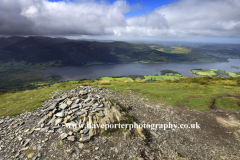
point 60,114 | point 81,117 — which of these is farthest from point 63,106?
point 81,117

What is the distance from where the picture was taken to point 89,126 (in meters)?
9.82

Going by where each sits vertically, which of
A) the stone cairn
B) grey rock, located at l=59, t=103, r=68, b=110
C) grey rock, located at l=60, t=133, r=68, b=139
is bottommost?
grey rock, located at l=60, t=133, r=68, b=139

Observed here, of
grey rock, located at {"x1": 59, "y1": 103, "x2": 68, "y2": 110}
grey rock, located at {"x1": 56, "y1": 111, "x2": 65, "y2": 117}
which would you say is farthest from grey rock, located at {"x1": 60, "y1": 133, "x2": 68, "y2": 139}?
grey rock, located at {"x1": 59, "y1": 103, "x2": 68, "y2": 110}

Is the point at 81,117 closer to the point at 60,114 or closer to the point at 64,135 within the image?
the point at 64,135

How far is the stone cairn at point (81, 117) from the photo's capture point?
9.55m

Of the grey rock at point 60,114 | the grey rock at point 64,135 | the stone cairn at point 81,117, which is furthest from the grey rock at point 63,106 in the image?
the grey rock at point 64,135

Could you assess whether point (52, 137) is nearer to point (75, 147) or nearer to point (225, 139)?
point (75, 147)

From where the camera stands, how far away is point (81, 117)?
10.5 m

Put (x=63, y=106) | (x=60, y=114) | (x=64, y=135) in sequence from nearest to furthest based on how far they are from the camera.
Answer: (x=64, y=135) → (x=60, y=114) → (x=63, y=106)

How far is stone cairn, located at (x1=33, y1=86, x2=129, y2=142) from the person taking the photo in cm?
955

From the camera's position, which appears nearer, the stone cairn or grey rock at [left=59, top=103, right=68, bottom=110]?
the stone cairn

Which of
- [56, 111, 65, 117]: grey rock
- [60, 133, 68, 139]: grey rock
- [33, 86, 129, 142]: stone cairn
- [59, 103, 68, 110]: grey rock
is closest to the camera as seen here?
[60, 133, 68, 139]: grey rock

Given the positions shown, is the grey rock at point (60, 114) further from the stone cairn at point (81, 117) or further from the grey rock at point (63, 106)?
the grey rock at point (63, 106)

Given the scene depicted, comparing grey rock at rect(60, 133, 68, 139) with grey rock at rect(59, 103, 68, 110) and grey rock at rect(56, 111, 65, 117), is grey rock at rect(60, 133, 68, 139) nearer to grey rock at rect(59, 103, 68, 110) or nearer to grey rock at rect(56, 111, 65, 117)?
grey rock at rect(56, 111, 65, 117)
